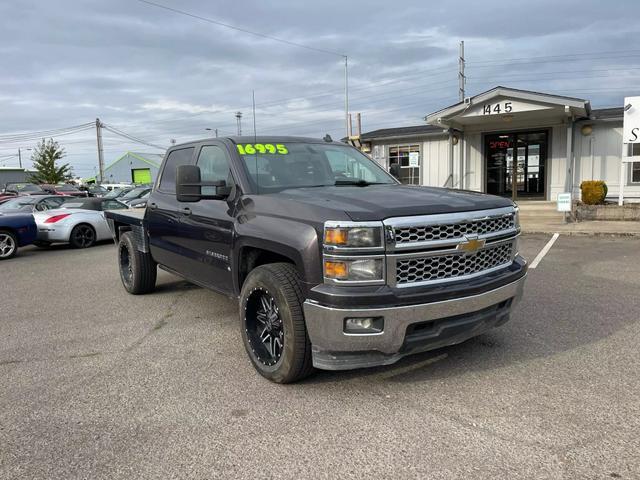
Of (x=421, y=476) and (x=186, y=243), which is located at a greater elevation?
(x=186, y=243)

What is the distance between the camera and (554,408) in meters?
3.24

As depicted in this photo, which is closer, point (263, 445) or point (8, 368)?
point (263, 445)

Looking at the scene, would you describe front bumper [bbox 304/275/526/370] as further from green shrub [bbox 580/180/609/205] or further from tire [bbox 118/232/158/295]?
green shrub [bbox 580/180/609/205]

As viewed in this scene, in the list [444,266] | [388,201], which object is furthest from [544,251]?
[388,201]

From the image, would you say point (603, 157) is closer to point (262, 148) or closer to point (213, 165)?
point (262, 148)

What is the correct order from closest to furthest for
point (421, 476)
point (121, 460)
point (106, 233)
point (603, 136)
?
point (421, 476) < point (121, 460) < point (106, 233) < point (603, 136)

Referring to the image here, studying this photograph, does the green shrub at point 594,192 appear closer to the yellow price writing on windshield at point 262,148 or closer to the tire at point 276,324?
the yellow price writing on windshield at point 262,148

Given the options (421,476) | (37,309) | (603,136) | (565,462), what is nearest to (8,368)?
(37,309)

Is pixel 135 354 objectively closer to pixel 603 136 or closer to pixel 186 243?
pixel 186 243

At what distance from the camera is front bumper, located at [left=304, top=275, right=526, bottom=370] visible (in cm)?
318

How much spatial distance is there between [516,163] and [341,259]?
16.2 m

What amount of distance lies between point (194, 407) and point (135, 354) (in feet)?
4.36

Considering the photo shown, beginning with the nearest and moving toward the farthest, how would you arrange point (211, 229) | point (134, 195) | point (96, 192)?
1. point (211, 229)
2. point (134, 195)
3. point (96, 192)

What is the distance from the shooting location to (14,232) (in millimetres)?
11484
